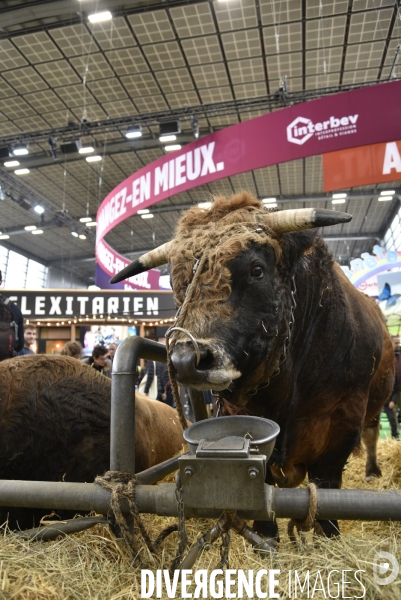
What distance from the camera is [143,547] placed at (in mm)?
1697

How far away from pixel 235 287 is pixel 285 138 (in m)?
4.49

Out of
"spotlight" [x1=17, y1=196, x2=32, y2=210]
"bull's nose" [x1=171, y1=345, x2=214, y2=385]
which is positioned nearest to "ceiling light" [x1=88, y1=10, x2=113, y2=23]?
"bull's nose" [x1=171, y1=345, x2=214, y2=385]

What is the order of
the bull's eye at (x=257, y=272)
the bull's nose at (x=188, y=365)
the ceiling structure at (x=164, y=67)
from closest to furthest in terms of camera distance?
the bull's nose at (x=188, y=365) → the bull's eye at (x=257, y=272) → the ceiling structure at (x=164, y=67)

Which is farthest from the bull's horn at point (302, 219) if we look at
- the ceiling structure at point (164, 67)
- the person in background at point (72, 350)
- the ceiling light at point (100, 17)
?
the ceiling light at point (100, 17)

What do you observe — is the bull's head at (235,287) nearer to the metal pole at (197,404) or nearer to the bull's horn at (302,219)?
the bull's horn at (302,219)

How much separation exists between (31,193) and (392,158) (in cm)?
1654

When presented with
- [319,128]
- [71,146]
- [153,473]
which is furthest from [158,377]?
[71,146]

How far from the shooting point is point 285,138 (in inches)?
226

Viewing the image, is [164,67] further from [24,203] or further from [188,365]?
[188,365]

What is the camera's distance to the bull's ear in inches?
81.1

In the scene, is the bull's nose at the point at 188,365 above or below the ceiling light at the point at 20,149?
below

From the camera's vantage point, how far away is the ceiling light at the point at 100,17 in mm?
9727

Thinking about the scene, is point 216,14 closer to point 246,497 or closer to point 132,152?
point 132,152

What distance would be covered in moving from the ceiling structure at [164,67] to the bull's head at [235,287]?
256 inches
